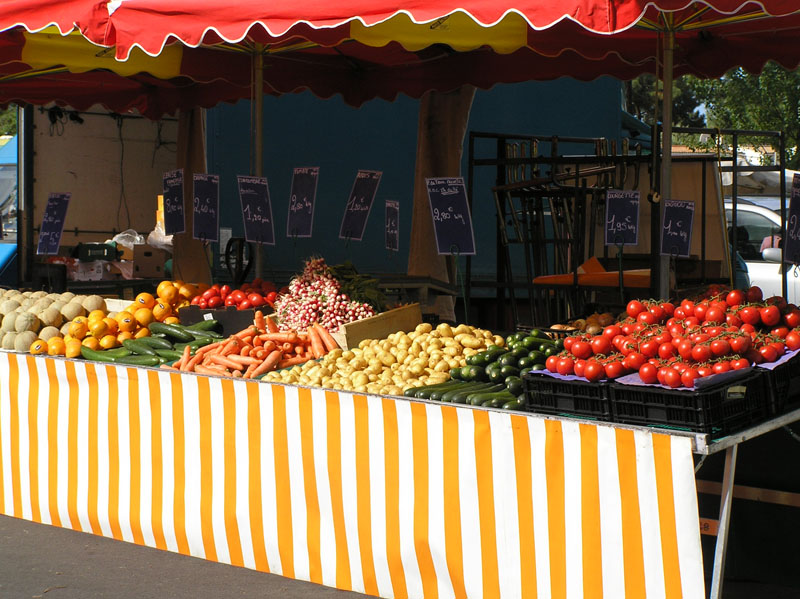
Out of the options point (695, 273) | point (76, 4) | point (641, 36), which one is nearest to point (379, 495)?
point (76, 4)

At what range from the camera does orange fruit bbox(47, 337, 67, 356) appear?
20.4 ft

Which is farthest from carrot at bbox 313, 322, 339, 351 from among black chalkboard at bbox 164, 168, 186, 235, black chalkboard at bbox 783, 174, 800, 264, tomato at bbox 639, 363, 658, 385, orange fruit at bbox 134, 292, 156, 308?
black chalkboard at bbox 783, 174, 800, 264

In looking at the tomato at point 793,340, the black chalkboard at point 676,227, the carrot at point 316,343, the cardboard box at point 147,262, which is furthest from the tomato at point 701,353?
the cardboard box at point 147,262

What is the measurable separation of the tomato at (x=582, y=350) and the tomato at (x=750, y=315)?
735mm

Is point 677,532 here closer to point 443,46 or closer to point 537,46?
point 537,46

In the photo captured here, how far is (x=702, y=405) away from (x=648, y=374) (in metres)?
0.30

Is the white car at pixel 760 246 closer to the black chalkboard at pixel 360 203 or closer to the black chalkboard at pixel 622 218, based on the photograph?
the black chalkboard at pixel 622 218

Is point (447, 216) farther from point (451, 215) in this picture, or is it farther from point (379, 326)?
point (379, 326)

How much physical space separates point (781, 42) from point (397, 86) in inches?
119

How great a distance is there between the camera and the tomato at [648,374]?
382 centimetres

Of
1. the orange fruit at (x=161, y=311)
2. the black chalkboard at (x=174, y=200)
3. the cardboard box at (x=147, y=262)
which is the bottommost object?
the orange fruit at (x=161, y=311)

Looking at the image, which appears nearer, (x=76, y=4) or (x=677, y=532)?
(x=677, y=532)

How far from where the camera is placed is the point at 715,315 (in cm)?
438

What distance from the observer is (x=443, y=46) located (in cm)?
789
